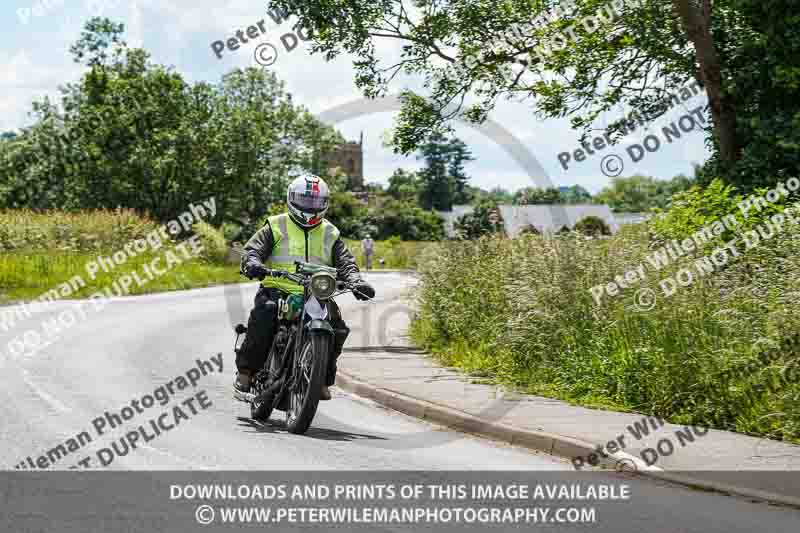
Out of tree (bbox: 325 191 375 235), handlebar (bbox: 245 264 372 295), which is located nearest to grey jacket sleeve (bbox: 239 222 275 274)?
handlebar (bbox: 245 264 372 295)

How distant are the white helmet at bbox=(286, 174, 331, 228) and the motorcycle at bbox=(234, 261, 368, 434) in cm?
61

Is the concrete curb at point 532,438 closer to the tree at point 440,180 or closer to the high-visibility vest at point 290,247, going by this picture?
the high-visibility vest at point 290,247

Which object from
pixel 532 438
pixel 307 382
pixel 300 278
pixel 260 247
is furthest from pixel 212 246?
pixel 532 438

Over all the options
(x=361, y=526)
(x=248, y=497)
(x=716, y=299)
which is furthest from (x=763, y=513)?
(x=716, y=299)

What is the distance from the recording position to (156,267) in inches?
1403

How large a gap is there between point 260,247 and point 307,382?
61.1 inches

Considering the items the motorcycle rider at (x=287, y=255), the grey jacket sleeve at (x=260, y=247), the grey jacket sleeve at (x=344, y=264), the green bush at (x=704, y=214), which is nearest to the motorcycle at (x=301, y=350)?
the motorcycle rider at (x=287, y=255)

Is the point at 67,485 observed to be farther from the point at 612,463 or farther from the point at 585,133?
the point at 585,133

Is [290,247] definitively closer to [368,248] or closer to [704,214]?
[704,214]

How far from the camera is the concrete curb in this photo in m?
7.20

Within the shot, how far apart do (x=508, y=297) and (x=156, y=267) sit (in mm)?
23695

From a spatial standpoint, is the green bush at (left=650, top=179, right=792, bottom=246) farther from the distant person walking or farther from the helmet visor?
the distant person walking

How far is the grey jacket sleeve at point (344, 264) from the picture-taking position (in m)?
9.72

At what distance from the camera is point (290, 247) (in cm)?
980
